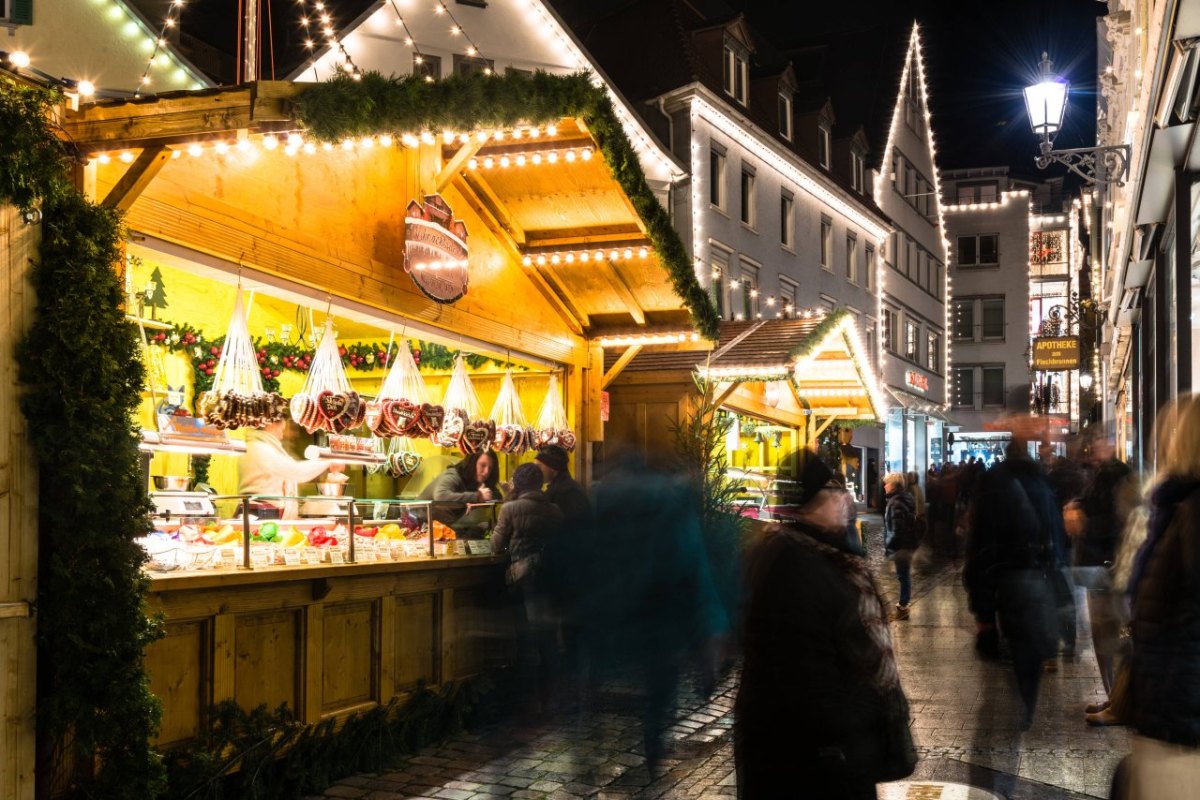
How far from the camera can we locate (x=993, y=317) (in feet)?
179

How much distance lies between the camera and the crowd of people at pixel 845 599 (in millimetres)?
3947

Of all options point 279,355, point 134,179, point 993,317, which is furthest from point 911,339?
point 134,179

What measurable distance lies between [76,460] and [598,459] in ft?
27.5

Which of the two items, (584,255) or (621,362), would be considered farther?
(621,362)

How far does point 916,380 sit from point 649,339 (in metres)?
30.8

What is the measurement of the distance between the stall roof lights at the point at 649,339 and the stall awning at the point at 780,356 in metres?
0.54

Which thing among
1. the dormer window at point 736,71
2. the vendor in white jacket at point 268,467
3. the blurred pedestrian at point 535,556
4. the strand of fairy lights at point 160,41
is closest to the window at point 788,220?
the dormer window at point 736,71

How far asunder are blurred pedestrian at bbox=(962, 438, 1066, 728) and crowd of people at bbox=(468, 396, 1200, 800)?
13mm

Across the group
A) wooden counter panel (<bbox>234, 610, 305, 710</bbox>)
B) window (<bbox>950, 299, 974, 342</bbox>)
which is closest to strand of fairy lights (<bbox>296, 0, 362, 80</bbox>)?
wooden counter panel (<bbox>234, 610, 305, 710</bbox>)

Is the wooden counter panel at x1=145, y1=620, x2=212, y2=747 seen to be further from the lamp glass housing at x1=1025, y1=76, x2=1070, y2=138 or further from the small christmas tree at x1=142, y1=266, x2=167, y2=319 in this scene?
the lamp glass housing at x1=1025, y1=76, x2=1070, y2=138

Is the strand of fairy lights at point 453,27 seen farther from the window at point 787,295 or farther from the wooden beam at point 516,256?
the window at point 787,295

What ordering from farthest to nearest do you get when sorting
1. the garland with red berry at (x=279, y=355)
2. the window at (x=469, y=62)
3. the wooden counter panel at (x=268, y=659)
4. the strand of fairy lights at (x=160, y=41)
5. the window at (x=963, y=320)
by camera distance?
1. the window at (x=963, y=320)
2. the window at (x=469, y=62)
3. the garland with red berry at (x=279, y=355)
4. the strand of fairy lights at (x=160, y=41)
5. the wooden counter panel at (x=268, y=659)

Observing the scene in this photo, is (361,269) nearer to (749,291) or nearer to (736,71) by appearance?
(749,291)

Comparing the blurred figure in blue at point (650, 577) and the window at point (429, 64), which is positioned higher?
the window at point (429, 64)
